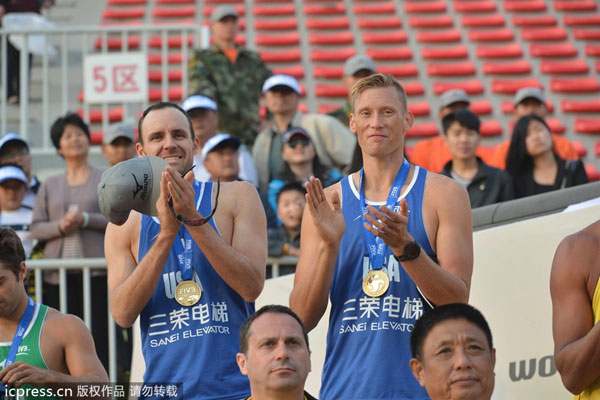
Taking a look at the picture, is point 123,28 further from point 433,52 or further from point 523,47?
point 523,47

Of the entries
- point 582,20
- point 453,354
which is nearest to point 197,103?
point 453,354

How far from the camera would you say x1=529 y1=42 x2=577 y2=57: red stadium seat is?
13.7 meters

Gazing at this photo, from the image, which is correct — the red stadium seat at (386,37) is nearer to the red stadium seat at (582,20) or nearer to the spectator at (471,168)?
the red stadium seat at (582,20)

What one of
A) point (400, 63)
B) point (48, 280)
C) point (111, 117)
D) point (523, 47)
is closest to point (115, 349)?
point (48, 280)

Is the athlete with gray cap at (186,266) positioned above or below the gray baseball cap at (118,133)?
below

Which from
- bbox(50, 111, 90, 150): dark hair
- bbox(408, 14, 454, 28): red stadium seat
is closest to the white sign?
bbox(50, 111, 90, 150): dark hair

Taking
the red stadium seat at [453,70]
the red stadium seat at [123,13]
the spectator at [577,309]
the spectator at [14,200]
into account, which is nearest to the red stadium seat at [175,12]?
the red stadium seat at [123,13]

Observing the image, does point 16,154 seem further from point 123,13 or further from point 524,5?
point 524,5

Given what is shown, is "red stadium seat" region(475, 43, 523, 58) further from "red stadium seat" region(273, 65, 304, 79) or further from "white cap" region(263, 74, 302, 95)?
"white cap" region(263, 74, 302, 95)

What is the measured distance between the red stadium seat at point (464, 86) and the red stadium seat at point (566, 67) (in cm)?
98

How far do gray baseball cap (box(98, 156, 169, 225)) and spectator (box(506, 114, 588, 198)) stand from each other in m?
4.10

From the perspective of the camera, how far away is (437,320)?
379cm

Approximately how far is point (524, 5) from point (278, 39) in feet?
12.5

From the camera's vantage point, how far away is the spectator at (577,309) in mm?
3701
